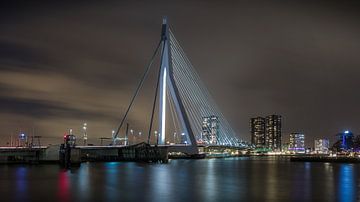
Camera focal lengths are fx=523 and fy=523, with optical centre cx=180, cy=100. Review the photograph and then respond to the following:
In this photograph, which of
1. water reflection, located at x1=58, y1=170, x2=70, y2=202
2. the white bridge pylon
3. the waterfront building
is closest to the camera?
water reflection, located at x1=58, y1=170, x2=70, y2=202

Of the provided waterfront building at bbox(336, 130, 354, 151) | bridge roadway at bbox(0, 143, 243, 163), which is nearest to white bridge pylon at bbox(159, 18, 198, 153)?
bridge roadway at bbox(0, 143, 243, 163)

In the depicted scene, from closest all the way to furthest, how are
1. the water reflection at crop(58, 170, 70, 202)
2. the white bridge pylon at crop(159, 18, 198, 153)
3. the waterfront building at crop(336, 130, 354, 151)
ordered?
the water reflection at crop(58, 170, 70, 202)
the white bridge pylon at crop(159, 18, 198, 153)
the waterfront building at crop(336, 130, 354, 151)

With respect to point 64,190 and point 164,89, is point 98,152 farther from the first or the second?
point 64,190

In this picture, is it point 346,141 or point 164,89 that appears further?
point 346,141

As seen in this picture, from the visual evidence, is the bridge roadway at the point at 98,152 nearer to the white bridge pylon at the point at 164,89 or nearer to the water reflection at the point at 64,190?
the white bridge pylon at the point at 164,89

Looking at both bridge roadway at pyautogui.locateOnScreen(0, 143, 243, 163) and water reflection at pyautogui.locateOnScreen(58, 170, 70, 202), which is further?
bridge roadway at pyautogui.locateOnScreen(0, 143, 243, 163)

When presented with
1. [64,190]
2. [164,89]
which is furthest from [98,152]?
[64,190]

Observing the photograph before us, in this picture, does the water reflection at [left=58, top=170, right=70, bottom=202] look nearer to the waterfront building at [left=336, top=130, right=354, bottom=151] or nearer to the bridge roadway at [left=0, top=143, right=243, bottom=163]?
the bridge roadway at [left=0, top=143, right=243, bottom=163]

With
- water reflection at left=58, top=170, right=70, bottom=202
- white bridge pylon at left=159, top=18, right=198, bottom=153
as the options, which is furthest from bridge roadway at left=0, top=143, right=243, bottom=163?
water reflection at left=58, top=170, right=70, bottom=202

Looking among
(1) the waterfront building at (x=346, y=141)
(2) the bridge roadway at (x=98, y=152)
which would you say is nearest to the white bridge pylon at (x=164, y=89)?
(2) the bridge roadway at (x=98, y=152)

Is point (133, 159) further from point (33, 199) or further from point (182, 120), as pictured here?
point (33, 199)

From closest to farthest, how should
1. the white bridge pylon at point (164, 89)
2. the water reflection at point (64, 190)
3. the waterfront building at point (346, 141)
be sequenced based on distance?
the water reflection at point (64, 190) < the white bridge pylon at point (164, 89) < the waterfront building at point (346, 141)

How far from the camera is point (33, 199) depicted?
33031 mm

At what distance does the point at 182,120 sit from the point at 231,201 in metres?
41.8
